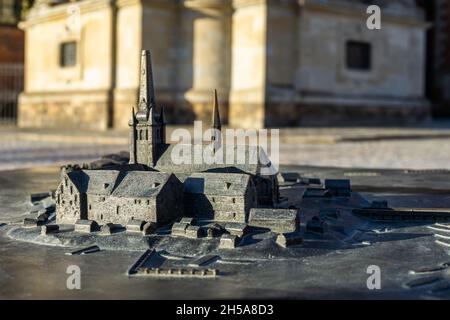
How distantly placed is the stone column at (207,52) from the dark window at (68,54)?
326 inches

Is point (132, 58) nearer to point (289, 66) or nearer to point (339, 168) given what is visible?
point (289, 66)

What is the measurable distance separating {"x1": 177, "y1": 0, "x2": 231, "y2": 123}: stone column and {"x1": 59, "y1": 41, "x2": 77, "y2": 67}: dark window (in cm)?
827

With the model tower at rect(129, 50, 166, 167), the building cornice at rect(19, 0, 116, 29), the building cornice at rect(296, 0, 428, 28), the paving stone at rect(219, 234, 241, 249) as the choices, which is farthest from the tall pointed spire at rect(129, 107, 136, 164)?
the building cornice at rect(19, 0, 116, 29)

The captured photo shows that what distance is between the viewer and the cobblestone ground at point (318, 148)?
2405 centimetres

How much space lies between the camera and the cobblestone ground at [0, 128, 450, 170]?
24.0m

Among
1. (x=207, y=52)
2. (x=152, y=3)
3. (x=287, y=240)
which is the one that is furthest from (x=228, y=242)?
(x=152, y=3)

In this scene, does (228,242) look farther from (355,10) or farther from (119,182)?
(355,10)

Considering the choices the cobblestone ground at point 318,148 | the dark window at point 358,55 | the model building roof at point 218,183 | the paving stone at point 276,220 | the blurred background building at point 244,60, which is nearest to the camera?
the paving stone at point 276,220

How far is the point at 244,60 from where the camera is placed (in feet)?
117

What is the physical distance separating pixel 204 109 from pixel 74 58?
10135 millimetres

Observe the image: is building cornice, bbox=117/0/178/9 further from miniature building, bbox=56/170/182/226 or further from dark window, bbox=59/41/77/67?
miniature building, bbox=56/170/182/226

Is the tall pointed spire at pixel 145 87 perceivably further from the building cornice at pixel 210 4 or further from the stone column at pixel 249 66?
the building cornice at pixel 210 4

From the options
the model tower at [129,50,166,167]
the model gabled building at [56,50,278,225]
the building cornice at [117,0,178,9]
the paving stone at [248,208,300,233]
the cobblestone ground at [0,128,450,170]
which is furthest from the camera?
the building cornice at [117,0,178,9]

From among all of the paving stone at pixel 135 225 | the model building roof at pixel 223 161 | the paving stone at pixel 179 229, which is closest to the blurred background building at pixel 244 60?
the model building roof at pixel 223 161
